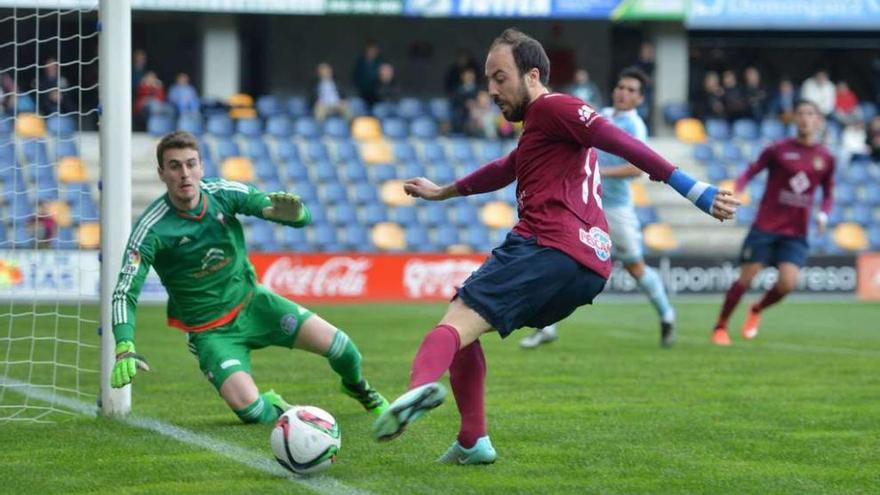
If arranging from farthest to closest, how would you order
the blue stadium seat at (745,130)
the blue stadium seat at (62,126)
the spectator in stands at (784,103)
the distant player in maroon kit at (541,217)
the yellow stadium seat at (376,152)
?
the spectator in stands at (784,103), the blue stadium seat at (745,130), the yellow stadium seat at (376,152), the blue stadium seat at (62,126), the distant player in maroon kit at (541,217)

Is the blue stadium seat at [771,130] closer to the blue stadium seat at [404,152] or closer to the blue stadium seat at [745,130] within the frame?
the blue stadium seat at [745,130]

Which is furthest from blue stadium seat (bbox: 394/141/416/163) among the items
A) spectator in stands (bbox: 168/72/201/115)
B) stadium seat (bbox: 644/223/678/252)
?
stadium seat (bbox: 644/223/678/252)

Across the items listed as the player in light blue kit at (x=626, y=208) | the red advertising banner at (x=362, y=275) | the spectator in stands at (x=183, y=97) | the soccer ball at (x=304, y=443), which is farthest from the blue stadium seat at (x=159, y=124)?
the soccer ball at (x=304, y=443)

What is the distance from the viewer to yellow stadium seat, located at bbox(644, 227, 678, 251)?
2470 cm

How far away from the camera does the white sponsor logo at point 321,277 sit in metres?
21.0

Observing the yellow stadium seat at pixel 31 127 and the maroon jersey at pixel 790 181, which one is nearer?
the maroon jersey at pixel 790 181

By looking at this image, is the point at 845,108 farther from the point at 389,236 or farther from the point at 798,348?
the point at 798,348

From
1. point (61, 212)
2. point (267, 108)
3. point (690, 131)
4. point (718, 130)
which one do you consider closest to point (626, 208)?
point (61, 212)

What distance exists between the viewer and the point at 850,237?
26.0 m

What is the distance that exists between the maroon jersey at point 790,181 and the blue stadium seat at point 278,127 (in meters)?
12.7

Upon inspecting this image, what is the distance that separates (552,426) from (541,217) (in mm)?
2087

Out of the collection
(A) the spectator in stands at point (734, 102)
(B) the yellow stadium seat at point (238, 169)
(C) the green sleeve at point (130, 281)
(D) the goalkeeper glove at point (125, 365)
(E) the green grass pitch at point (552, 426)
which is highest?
(A) the spectator in stands at point (734, 102)

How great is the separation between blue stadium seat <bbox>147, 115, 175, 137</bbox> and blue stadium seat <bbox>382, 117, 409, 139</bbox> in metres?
3.67

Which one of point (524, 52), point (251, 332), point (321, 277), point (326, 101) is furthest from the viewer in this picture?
point (326, 101)
